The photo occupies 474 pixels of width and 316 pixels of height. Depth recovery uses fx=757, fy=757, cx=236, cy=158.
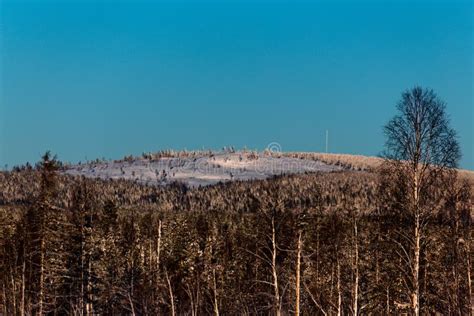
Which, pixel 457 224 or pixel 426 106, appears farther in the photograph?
pixel 457 224

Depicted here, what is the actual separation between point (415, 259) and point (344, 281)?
35.5m

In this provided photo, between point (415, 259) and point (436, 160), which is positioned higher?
point (436, 160)

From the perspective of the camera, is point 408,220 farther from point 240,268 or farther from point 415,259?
point 240,268

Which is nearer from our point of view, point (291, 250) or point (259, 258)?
point (291, 250)

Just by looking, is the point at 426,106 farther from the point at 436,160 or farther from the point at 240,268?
the point at 240,268

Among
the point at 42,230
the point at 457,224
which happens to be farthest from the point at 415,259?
the point at 42,230

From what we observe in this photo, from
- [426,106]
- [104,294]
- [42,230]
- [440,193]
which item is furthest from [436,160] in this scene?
[104,294]

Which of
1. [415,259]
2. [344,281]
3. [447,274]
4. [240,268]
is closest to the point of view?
[415,259]

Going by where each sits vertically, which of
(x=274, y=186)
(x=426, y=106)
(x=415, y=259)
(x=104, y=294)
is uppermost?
(x=426, y=106)

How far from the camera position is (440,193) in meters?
29.4

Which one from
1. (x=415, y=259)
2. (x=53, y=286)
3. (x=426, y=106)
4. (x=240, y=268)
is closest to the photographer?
(x=415, y=259)

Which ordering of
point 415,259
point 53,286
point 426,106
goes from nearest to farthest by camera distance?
point 415,259 < point 426,106 < point 53,286

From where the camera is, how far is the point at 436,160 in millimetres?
25203

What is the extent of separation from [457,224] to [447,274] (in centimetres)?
993
